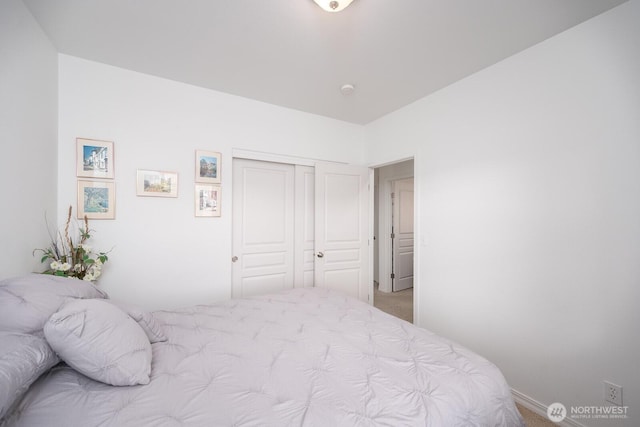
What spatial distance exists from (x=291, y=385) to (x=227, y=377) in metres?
0.29

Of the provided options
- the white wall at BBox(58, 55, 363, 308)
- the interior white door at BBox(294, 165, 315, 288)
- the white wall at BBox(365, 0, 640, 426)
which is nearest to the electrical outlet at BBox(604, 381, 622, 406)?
the white wall at BBox(365, 0, 640, 426)

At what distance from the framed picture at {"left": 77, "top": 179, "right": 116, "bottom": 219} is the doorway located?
13.3ft

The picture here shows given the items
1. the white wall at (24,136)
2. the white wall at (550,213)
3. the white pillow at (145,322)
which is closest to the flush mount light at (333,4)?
the white wall at (550,213)

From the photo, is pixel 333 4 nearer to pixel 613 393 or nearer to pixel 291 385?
pixel 291 385

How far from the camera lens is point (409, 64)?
215 centimetres

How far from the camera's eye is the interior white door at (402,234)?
4.80 meters

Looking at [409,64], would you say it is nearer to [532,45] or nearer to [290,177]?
[532,45]

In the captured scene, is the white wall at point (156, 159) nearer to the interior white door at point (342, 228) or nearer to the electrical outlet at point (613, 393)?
the interior white door at point (342, 228)

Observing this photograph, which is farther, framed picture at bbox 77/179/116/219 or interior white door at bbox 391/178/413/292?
interior white door at bbox 391/178/413/292

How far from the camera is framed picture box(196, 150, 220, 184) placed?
100 inches

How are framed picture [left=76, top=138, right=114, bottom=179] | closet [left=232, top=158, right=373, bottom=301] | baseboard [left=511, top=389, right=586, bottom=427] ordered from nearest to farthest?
1. baseboard [left=511, top=389, right=586, bottom=427]
2. framed picture [left=76, top=138, right=114, bottom=179]
3. closet [left=232, top=158, right=373, bottom=301]

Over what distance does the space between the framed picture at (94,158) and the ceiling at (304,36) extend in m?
0.72

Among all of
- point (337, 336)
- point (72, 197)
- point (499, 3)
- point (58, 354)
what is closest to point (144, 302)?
point (72, 197)

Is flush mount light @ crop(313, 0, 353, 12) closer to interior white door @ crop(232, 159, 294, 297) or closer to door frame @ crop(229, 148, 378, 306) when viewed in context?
door frame @ crop(229, 148, 378, 306)
